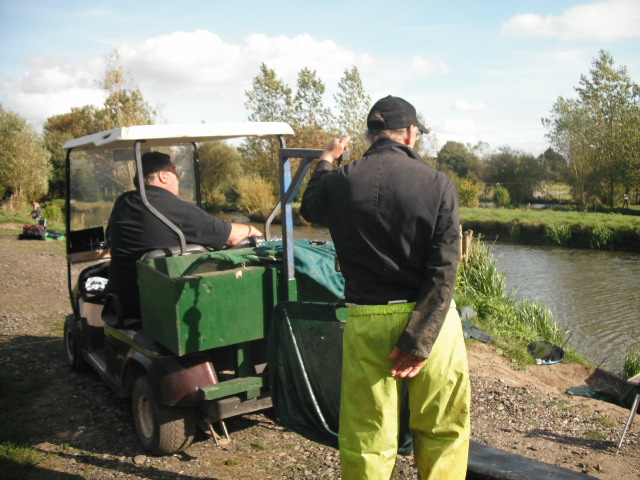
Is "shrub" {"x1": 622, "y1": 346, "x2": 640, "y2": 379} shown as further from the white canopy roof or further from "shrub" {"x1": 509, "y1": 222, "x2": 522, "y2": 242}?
"shrub" {"x1": 509, "y1": 222, "x2": 522, "y2": 242}

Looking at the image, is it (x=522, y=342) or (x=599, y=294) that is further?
(x=599, y=294)

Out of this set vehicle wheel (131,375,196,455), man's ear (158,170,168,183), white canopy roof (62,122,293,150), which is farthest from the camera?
man's ear (158,170,168,183)

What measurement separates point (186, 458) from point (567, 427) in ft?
9.57

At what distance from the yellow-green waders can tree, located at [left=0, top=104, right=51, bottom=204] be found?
3076 centimetres

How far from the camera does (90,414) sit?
4.39 meters

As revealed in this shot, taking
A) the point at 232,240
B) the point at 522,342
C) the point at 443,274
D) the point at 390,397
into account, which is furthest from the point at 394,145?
the point at 522,342

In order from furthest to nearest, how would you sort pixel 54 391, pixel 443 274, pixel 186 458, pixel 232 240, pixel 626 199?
pixel 626 199, pixel 54 391, pixel 232 240, pixel 186 458, pixel 443 274

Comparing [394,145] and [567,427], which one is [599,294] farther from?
[394,145]

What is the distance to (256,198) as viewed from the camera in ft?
104

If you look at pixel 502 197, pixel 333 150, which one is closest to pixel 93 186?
pixel 333 150

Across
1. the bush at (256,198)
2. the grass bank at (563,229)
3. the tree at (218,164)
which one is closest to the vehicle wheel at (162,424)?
the grass bank at (563,229)

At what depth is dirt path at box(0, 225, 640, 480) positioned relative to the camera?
3.50 m

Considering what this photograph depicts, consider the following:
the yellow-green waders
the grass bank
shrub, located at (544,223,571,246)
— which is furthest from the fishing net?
shrub, located at (544,223,571,246)

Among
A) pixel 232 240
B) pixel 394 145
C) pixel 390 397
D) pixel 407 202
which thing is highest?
pixel 394 145
